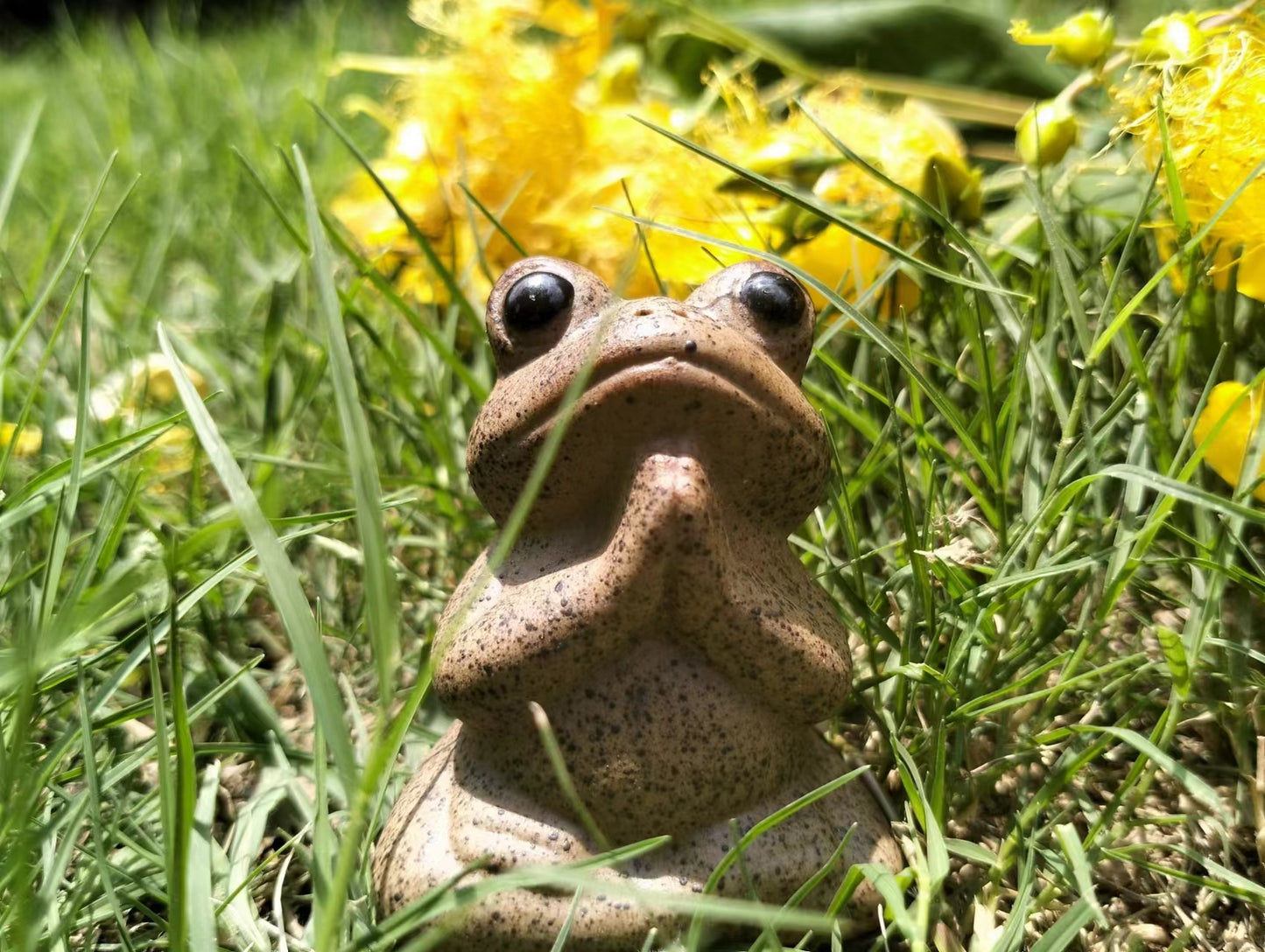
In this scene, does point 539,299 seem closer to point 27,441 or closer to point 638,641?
point 638,641

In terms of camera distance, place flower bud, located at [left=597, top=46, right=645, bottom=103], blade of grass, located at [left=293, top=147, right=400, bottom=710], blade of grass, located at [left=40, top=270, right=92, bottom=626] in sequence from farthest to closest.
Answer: flower bud, located at [left=597, top=46, right=645, bottom=103], blade of grass, located at [left=40, top=270, right=92, bottom=626], blade of grass, located at [left=293, top=147, right=400, bottom=710]

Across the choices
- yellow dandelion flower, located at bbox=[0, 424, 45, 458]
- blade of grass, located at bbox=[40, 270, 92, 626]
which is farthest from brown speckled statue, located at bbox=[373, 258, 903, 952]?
yellow dandelion flower, located at bbox=[0, 424, 45, 458]

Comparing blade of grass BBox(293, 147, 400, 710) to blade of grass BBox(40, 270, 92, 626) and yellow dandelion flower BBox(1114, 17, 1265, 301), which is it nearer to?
blade of grass BBox(40, 270, 92, 626)

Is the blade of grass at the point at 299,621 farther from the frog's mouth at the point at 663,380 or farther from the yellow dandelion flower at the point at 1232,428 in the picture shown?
the yellow dandelion flower at the point at 1232,428

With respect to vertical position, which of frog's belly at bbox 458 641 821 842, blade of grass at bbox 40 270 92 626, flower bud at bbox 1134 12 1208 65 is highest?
flower bud at bbox 1134 12 1208 65

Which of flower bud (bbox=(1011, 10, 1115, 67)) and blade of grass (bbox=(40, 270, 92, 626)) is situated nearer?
blade of grass (bbox=(40, 270, 92, 626))

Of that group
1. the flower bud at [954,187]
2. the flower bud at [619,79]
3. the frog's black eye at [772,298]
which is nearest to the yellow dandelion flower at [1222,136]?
the flower bud at [954,187]
